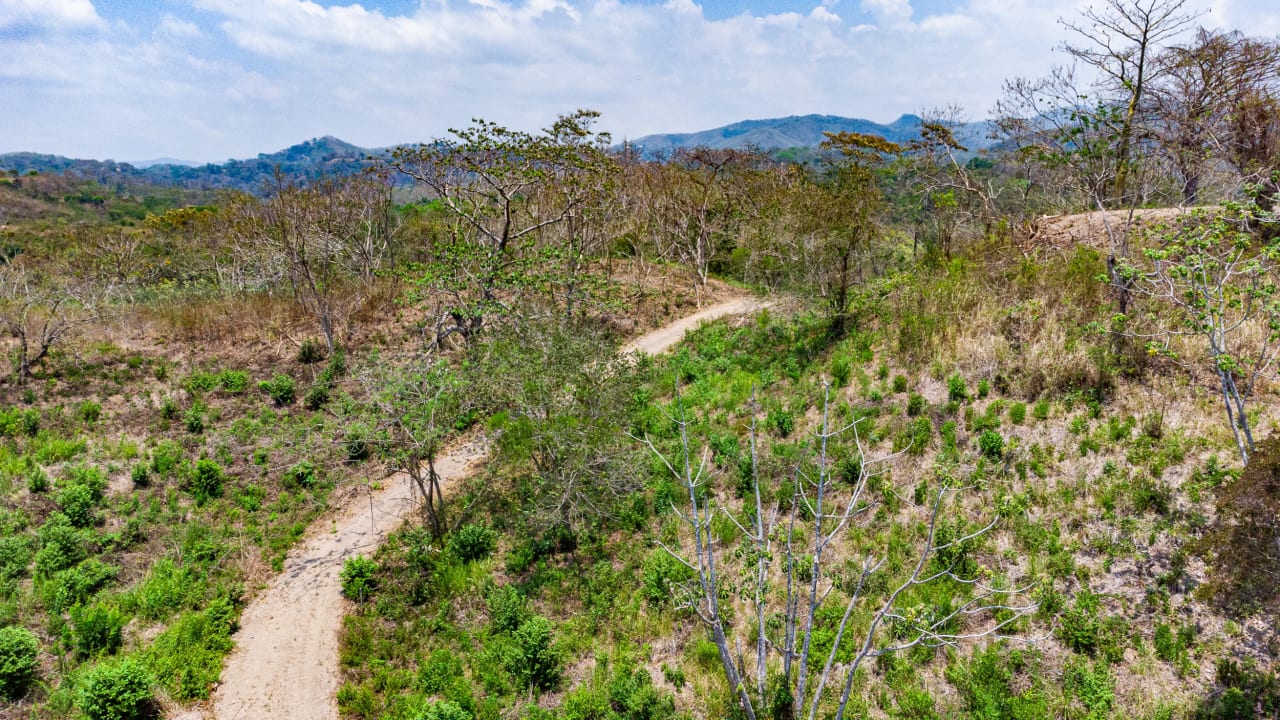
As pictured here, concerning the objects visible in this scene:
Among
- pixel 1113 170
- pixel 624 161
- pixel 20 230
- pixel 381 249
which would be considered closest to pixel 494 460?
pixel 1113 170

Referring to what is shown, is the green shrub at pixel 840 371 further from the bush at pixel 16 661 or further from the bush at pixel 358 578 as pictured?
the bush at pixel 16 661

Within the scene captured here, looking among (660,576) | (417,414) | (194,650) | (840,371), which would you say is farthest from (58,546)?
(840,371)

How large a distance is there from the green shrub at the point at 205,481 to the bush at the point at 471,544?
5921 millimetres

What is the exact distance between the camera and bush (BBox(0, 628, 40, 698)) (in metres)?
7.54

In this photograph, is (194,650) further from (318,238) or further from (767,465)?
(318,238)

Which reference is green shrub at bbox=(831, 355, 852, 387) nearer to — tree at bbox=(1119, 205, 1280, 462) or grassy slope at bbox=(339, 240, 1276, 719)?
grassy slope at bbox=(339, 240, 1276, 719)

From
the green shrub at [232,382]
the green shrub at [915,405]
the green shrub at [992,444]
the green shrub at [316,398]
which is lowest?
the green shrub at [316,398]

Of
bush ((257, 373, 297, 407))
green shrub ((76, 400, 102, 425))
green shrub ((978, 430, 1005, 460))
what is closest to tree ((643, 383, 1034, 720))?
green shrub ((978, 430, 1005, 460))

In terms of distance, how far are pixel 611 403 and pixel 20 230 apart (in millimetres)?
65116

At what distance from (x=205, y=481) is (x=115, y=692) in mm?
5888

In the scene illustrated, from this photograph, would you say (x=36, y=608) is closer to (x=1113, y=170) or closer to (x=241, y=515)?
(x=241, y=515)

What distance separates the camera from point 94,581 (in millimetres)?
9422

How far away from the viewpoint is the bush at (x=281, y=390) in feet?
51.5

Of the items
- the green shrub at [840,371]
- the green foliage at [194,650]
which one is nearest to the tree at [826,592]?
the green shrub at [840,371]
